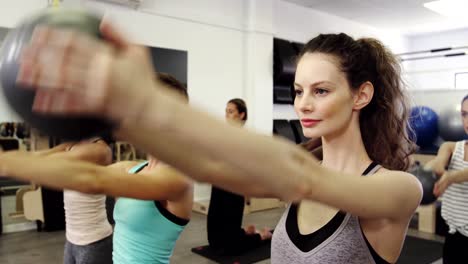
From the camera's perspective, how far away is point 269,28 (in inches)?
285

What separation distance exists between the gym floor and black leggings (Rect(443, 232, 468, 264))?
5.89 feet

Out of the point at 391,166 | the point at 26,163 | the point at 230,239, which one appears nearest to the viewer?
the point at 26,163

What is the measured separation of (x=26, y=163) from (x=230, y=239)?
11.4ft

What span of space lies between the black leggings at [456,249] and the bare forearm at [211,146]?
7.53 ft

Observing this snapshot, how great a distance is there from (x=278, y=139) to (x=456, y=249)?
7.71 feet

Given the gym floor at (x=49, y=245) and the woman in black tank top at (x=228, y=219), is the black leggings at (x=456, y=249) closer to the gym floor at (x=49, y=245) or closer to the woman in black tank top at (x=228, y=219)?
the gym floor at (x=49, y=245)

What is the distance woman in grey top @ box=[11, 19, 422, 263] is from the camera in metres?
0.39

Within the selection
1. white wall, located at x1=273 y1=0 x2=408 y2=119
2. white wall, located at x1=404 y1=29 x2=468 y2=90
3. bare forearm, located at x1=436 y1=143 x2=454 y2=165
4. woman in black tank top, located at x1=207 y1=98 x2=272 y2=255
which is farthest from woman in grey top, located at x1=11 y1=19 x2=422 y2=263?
white wall, located at x1=404 y1=29 x2=468 y2=90

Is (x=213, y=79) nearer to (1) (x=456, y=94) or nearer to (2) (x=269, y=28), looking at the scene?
(2) (x=269, y=28)

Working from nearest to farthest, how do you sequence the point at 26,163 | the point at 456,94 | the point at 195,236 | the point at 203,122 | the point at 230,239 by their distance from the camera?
the point at 203,122
the point at 26,163
the point at 230,239
the point at 195,236
the point at 456,94

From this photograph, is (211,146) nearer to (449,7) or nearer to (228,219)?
(228,219)

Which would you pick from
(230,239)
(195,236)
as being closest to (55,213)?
(195,236)

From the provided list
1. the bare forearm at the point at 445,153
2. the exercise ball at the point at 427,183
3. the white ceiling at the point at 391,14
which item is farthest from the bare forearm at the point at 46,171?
the white ceiling at the point at 391,14

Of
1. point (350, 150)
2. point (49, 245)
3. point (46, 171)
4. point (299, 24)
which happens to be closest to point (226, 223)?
point (49, 245)
